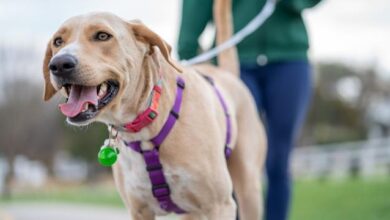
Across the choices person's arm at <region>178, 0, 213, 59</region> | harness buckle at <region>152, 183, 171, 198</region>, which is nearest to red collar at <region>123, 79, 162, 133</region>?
harness buckle at <region>152, 183, 171, 198</region>

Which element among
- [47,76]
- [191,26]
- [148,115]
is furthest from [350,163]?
[47,76]

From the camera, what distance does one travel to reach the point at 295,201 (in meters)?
13.6

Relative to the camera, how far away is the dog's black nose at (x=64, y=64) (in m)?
3.50

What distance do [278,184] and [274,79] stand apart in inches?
30.9

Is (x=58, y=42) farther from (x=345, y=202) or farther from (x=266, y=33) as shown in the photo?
(x=345, y=202)

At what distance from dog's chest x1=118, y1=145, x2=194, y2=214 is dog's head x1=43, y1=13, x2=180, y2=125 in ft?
1.47

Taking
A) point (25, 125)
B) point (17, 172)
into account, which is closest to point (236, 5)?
point (17, 172)

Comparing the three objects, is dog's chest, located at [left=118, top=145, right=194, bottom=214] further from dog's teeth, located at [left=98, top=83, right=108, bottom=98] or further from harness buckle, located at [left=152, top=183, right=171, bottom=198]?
dog's teeth, located at [left=98, top=83, right=108, bottom=98]

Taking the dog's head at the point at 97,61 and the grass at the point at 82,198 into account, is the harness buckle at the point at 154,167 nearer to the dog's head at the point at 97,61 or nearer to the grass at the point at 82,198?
the dog's head at the point at 97,61

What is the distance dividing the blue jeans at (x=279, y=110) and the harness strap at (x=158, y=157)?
1407 mm

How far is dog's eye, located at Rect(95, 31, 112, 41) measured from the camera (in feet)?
12.2

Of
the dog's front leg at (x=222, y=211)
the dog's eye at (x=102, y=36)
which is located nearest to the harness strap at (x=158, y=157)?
the dog's front leg at (x=222, y=211)

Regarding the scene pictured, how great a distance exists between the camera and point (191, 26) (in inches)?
221

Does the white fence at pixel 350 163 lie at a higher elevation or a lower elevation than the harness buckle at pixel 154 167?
lower
